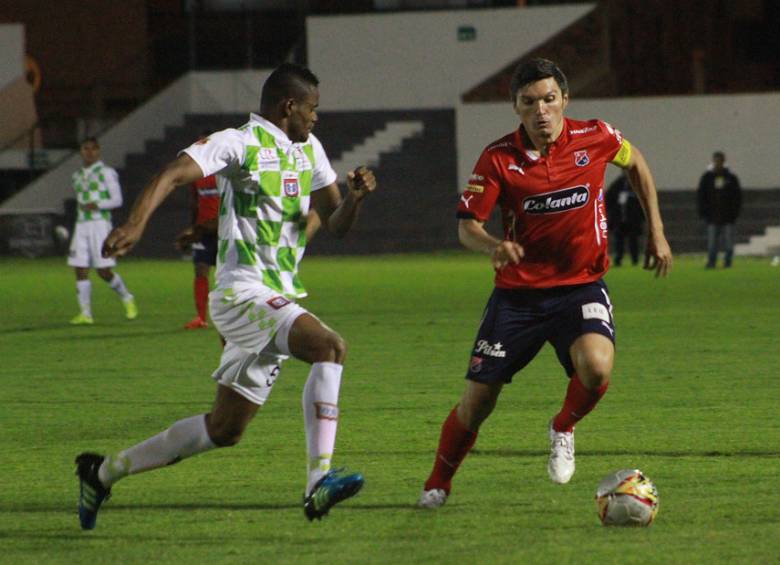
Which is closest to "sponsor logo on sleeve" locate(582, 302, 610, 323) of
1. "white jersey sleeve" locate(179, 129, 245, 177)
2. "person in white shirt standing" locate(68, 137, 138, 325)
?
"white jersey sleeve" locate(179, 129, 245, 177)

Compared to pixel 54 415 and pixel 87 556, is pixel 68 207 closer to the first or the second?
pixel 54 415

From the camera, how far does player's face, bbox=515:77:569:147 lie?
22.4 ft

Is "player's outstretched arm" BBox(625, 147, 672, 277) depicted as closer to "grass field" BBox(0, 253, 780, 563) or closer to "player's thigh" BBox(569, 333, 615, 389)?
"player's thigh" BBox(569, 333, 615, 389)

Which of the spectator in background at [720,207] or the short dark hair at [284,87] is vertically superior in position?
the short dark hair at [284,87]

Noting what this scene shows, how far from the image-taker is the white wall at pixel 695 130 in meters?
33.6

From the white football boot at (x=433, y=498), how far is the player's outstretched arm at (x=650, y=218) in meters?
1.42

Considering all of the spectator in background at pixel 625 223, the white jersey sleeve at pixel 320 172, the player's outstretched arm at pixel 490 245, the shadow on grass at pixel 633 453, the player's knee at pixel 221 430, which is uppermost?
the white jersey sleeve at pixel 320 172

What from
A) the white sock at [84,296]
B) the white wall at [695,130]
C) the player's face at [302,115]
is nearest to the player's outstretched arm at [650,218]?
the player's face at [302,115]

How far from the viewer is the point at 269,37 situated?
4116cm

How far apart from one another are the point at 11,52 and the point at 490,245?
3387 centimetres

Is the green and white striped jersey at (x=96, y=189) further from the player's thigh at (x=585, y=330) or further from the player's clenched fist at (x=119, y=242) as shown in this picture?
the player's clenched fist at (x=119, y=242)

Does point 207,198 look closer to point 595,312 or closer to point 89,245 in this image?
point 89,245

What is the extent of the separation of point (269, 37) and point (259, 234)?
35.2 meters


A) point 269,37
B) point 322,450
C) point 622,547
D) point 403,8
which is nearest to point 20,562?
point 322,450
